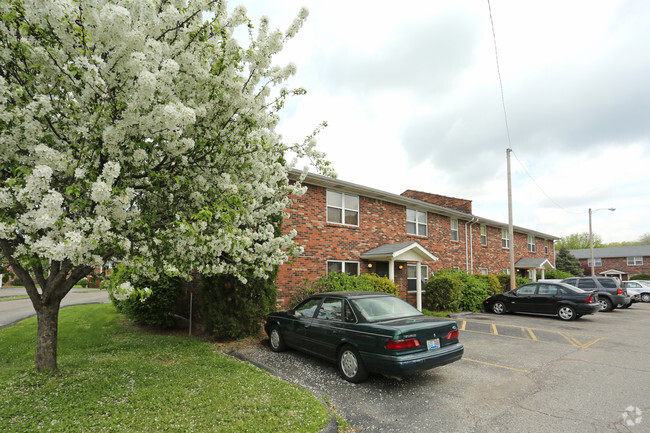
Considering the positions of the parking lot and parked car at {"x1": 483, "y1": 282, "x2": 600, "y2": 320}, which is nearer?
the parking lot

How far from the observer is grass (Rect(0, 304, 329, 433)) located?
386 centimetres

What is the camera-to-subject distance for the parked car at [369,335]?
16.8ft

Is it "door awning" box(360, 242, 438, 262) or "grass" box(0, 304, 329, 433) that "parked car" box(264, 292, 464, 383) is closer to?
"grass" box(0, 304, 329, 433)

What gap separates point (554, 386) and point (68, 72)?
324 inches

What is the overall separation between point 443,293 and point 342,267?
4962 mm

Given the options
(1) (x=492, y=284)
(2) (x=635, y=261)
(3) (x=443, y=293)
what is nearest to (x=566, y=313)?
(3) (x=443, y=293)

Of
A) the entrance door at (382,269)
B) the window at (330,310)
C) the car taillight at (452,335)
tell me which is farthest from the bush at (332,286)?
the car taillight at (452,335)

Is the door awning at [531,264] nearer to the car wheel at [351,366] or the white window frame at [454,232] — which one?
the white window frame at [454,232]

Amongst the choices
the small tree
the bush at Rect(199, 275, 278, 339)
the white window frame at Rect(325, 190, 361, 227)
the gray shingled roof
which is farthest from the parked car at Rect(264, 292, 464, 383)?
the gray shingled roof

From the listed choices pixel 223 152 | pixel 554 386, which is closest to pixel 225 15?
pixel 223 152

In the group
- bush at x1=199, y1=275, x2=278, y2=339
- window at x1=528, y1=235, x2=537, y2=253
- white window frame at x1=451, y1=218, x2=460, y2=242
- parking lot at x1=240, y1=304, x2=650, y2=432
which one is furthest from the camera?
window at x1=528, y1=235, x2=537, y2=253

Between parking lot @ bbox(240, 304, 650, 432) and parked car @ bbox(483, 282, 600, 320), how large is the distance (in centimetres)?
400

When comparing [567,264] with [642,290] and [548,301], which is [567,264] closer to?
[642,290]

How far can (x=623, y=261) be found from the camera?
151 ft
